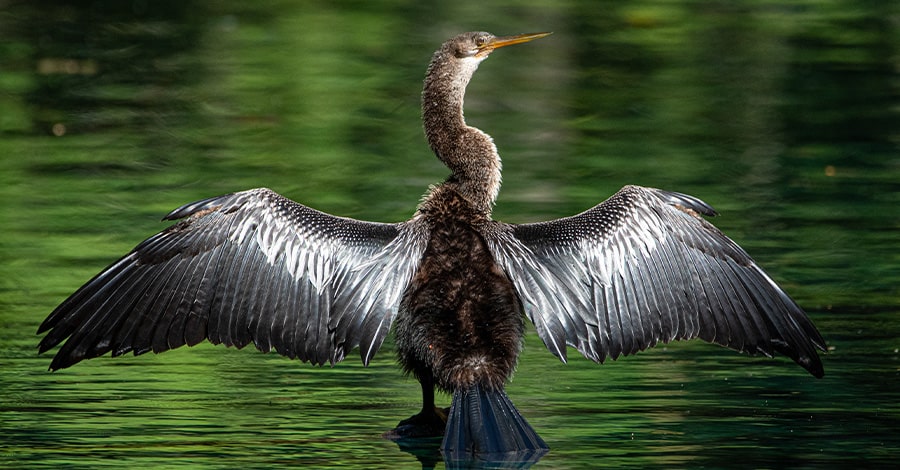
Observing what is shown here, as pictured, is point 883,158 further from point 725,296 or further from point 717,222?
point 725,296

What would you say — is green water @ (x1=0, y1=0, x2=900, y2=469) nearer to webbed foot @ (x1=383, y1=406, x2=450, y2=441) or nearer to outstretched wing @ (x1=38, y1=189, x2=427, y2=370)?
webbed foot @ (x1=383, y1=406, x2=450, y2=441)

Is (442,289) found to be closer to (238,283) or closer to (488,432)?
(488,432)

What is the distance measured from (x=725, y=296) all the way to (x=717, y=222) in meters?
3.42

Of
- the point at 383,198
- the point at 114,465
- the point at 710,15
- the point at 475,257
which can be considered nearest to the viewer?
the point at 114,465

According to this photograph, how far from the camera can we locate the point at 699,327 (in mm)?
7320

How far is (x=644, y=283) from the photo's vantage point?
23.8 ft

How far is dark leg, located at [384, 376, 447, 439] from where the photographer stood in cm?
708

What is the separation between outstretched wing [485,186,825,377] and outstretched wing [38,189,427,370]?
0.59 m

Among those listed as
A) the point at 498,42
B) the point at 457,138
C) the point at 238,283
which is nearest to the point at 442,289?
the point at 238,283

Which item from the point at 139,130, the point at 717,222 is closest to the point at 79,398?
the point at 717,222

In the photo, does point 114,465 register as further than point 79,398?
No

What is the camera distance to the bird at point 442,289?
22.5 ft

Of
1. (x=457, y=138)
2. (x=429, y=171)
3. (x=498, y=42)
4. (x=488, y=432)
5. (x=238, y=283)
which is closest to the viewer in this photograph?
(x=488, y=432)

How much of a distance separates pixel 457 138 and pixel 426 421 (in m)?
1.42
